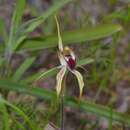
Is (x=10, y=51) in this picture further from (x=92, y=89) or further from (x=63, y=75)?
(x=92, y=89)

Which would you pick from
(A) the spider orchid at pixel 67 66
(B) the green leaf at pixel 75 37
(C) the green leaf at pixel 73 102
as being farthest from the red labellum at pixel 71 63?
(B) the green leaf at pixel 75 37

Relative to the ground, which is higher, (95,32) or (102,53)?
(95,32)

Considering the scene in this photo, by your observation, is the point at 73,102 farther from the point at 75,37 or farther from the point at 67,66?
the point at 67,66

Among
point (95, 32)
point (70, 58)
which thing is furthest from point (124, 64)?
point (70, 58)

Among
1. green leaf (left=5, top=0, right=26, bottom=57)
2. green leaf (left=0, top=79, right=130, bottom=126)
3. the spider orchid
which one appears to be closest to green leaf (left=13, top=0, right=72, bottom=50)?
green leaf (left=5, top=0, right=26, bottom=57)

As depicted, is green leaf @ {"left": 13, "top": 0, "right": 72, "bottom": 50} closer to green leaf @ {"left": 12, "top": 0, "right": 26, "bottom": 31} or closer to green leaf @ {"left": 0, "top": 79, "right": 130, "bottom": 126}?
green leaf @ {"left": 12, "top": 0, "right": 26, "bottom": 31}
